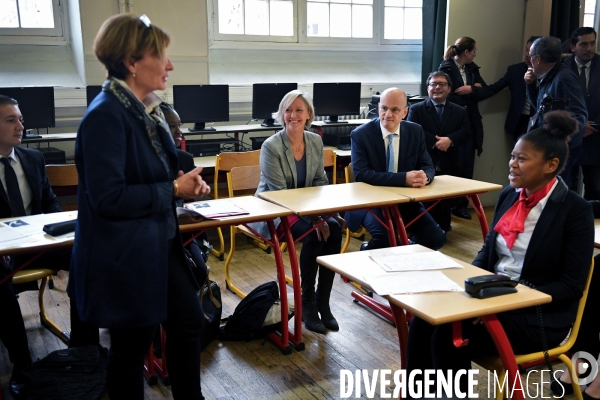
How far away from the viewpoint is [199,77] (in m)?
5.37

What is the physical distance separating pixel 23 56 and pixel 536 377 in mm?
4722

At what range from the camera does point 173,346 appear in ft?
6.19

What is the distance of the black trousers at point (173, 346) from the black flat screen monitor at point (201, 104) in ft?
11.0

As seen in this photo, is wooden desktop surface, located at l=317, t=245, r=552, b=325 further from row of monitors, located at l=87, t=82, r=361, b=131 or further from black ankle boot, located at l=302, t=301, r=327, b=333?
row of monitors, located at l=87, t=82, r=361, b=131

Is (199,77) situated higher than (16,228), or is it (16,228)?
(199,77)

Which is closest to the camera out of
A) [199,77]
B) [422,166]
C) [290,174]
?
[290,174]

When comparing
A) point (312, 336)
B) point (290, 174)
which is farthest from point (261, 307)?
point (290, 174)

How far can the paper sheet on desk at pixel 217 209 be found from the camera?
268 cm

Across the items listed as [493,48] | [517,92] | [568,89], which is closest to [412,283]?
[568,89]

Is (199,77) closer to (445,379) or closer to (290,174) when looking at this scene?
(290,174)

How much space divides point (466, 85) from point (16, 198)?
12.6 ft

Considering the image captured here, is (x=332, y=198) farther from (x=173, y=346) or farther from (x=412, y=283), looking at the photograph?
(x=173, y=346)

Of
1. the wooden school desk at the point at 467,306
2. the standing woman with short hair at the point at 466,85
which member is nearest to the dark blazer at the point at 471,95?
the standing woman with short hair at the point at 466,85

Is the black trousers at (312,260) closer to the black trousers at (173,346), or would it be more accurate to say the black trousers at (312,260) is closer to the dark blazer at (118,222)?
the black trousers at (173,346)
